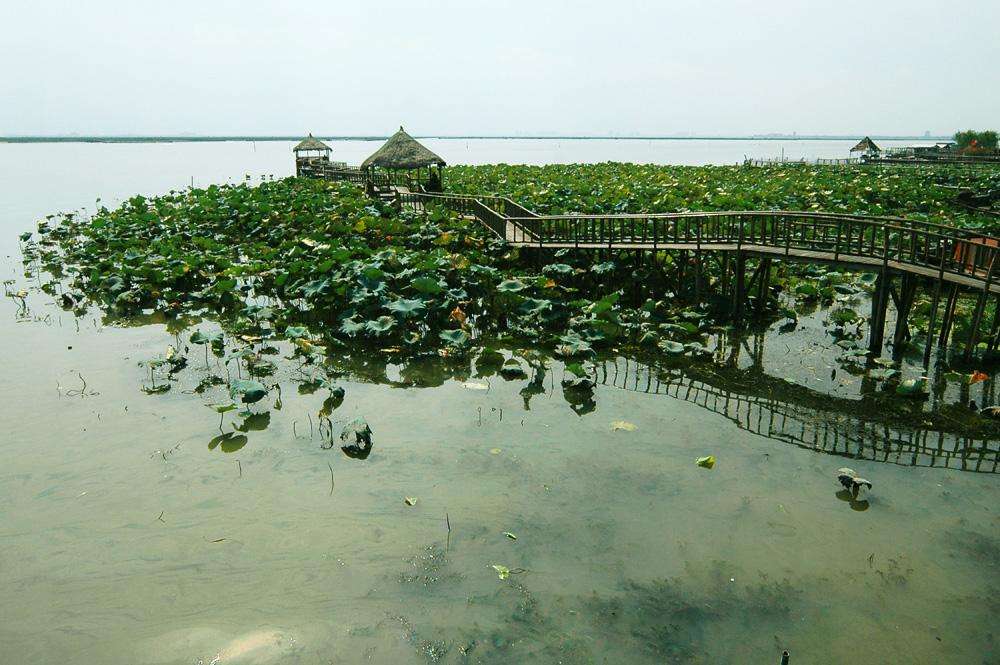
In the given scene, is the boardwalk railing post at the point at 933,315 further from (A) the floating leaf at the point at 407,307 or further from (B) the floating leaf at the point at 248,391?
(B) the floating leaf at the point at 248,391

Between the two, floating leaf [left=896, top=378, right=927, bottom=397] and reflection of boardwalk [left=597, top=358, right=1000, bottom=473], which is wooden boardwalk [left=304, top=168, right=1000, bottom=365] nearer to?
floating leaf [left=896, top=378, right=927, bottom=397]

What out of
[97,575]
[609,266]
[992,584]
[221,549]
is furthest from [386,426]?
[609,266]

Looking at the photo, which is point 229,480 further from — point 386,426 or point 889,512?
point 889,512

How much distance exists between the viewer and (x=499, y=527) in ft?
20.9

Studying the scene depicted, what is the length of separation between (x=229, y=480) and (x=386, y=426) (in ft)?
6.71

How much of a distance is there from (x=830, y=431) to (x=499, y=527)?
182 inches

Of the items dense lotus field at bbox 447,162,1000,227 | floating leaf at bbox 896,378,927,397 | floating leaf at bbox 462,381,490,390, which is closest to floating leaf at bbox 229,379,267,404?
floating leaf at bbox 462,381,490,390

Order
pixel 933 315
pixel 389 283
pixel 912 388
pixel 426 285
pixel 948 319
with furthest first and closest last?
pixel 389 283, pixel 426 285, pixel 948 319, pixel 933 315, pixel 912 388

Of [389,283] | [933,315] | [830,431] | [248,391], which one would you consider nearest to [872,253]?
[933,315]

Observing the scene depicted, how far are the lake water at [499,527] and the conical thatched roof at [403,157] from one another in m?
15.8

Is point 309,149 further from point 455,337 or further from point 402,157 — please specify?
point 455,337

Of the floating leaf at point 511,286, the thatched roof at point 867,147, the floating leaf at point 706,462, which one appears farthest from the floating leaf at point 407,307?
the thatched roof at point 867,147

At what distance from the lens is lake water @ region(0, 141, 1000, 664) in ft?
16.5

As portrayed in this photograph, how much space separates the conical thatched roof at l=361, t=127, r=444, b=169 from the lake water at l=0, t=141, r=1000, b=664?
1583 cm
